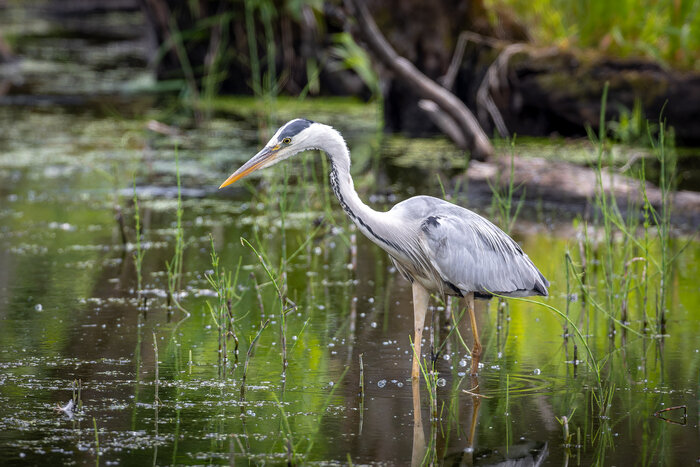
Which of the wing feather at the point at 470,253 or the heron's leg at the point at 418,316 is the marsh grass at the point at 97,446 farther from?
the wing feather at the point at 470,253

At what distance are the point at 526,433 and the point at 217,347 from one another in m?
1.80

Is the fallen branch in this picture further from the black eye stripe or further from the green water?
the black eye stripe

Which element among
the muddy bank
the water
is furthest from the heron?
the muddy bank

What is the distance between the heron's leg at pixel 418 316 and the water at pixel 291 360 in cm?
9

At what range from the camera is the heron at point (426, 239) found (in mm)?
4875

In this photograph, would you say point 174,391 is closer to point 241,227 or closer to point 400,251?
point 400,251

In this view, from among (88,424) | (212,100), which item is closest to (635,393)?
(88,424)

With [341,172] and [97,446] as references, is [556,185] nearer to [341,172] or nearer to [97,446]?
[341,172]

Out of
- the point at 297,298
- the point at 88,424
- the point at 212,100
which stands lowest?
the point at 88,424

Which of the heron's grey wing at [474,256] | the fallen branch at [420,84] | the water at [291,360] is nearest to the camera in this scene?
the water at [291,360]

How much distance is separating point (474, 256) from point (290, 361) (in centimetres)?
104

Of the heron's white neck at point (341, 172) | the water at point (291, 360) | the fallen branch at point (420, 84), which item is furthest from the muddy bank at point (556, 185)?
the heron's white neck at point (341, 172)

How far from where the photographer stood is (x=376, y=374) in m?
5.06

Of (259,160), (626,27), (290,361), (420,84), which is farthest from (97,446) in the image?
(626,27)
